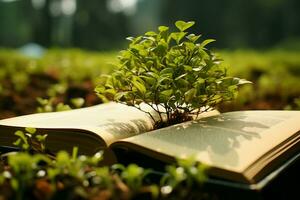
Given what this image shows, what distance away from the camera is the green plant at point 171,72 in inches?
65.7

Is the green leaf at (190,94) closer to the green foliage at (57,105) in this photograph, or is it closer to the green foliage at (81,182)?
the green foliage at (81,182)

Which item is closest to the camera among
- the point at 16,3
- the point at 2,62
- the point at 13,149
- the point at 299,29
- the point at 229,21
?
the point at 13,149

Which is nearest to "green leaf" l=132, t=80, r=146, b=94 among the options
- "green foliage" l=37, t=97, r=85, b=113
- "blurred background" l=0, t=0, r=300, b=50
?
"green foliage" l=37, t=97, r=85, b=113

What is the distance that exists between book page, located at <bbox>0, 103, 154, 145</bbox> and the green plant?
0.27 ft

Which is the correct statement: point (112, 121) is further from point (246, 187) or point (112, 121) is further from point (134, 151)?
point (246, 187)

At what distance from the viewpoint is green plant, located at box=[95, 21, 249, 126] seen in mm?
1668

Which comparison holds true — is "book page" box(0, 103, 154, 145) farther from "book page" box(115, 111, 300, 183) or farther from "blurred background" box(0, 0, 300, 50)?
"blurred background" box(0, 0, 300, 50)

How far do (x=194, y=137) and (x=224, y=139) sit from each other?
96 millimetres

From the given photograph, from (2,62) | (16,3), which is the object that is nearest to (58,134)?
(2,62)

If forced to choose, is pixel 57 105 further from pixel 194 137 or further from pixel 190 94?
pixel 194 137

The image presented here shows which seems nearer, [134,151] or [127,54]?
[134,151]

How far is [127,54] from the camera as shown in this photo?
171cm

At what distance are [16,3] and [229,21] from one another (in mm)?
29517

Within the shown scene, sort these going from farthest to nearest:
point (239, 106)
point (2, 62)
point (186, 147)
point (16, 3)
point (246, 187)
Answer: point (16, 3)
point (2, 62)
point (239, 106)
point (186, 147)
point (246, 187)
